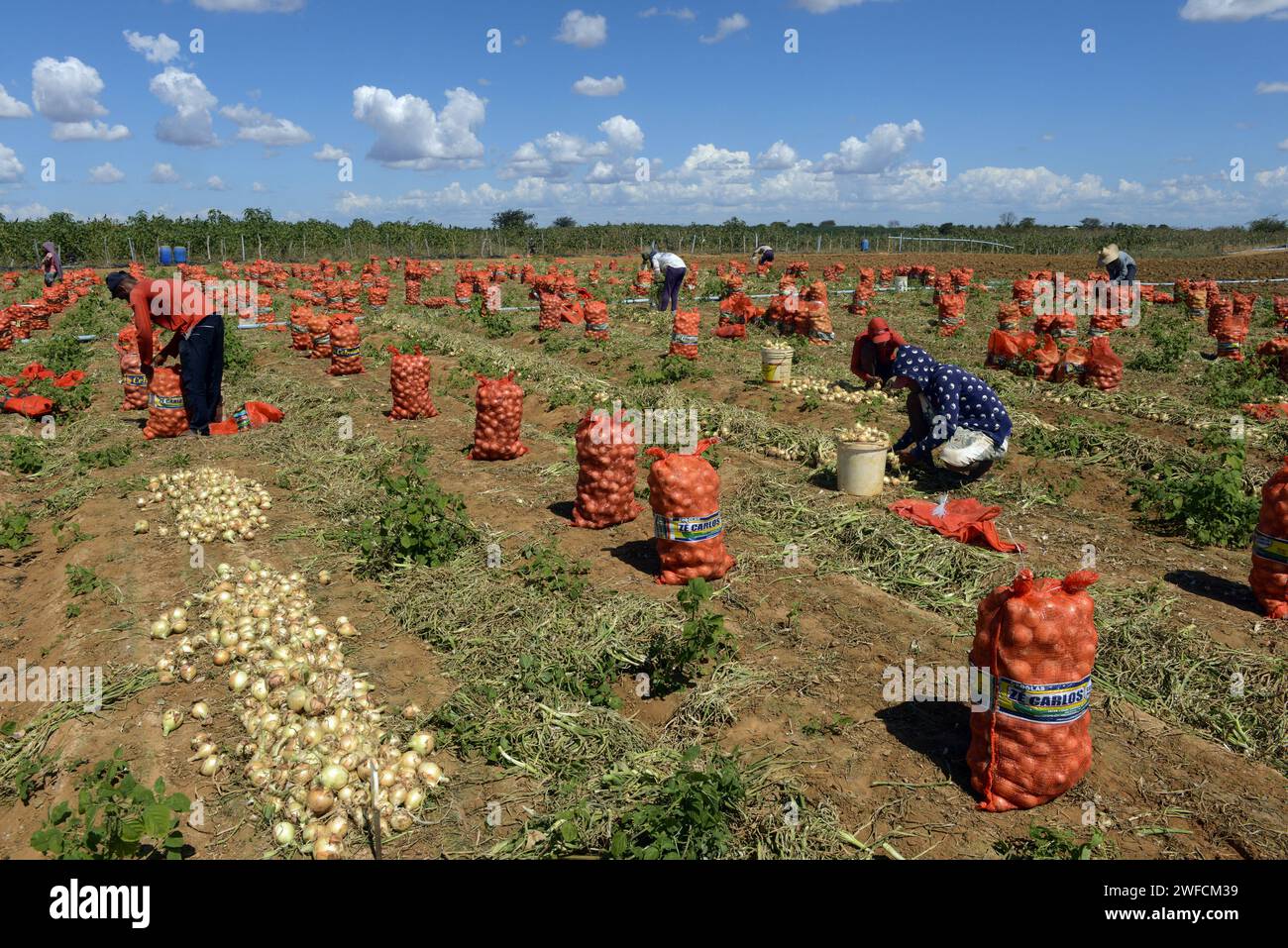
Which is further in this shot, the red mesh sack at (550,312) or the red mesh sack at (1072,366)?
the red mesh sack at (550,312)

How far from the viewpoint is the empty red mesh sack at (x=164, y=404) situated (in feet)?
35.6

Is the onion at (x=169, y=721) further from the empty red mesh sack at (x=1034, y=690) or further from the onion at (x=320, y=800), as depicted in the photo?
the empty red mesh sack at (x=1034, y=690)

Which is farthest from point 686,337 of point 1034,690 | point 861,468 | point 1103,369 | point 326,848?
point 326,848

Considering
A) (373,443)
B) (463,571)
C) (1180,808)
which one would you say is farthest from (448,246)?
(1180,808)

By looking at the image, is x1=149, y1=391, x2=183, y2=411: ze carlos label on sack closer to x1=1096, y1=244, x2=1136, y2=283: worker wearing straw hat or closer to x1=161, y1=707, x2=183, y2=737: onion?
x1=161, y1=707, x2=183, y2=737: onion

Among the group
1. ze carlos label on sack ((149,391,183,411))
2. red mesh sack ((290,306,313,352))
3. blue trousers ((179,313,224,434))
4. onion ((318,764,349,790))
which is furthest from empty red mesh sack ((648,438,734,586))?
red mesh sack ((290,306,313,352))

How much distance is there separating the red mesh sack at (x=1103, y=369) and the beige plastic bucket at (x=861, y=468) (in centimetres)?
704

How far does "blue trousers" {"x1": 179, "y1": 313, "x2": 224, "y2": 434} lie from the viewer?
10.6 metres

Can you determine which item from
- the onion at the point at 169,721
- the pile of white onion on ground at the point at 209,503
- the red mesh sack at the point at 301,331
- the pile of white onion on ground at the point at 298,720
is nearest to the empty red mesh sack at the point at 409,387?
the pile of white onion on ground at the point at 209,503

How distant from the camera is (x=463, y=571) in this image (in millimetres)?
6805

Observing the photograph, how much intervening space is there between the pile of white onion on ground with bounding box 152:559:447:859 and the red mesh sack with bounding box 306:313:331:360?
1104cm

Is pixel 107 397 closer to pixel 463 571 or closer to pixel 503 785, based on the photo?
pixel 463 571

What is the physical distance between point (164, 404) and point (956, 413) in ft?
33.8

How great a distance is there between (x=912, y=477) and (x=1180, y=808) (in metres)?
5.77
